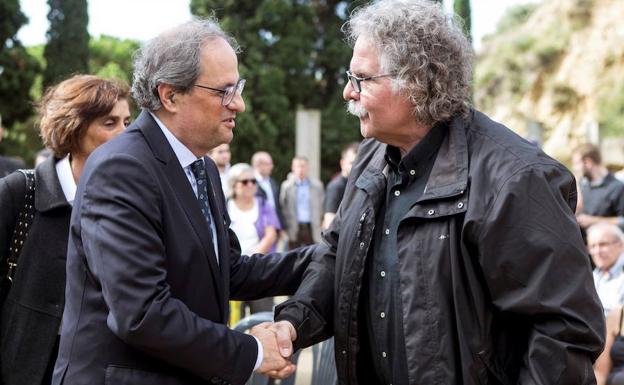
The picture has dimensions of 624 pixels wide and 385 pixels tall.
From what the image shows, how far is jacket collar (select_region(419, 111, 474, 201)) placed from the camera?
7.95ft

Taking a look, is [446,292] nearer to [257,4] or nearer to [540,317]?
[540,317]

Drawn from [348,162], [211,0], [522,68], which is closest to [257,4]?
[211,0]

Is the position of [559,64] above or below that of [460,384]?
above

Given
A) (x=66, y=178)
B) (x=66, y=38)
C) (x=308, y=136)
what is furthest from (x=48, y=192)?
(x=66, y=38)

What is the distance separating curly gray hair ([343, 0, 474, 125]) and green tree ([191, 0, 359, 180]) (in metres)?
19.7

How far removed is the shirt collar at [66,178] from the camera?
10.3 feet

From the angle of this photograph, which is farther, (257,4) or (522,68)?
(522,68)

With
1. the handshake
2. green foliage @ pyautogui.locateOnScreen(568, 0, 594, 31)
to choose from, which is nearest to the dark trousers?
the handshake

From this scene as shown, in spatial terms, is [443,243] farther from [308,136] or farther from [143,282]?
[308,136]

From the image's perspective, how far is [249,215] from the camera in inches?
309

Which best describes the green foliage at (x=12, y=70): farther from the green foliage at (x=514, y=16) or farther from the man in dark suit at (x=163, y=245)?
the green foliage at (x=514, y=16)

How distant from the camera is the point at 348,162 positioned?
9.54m

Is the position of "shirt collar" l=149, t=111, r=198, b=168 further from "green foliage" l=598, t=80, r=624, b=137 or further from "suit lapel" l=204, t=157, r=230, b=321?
"green foliage" l=598, t=80, r=624, b=137

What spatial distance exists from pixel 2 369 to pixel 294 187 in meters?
9.11
